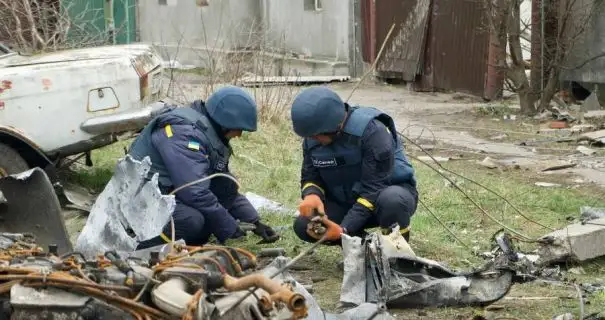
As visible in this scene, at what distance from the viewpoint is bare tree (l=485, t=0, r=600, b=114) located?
13.1 metres

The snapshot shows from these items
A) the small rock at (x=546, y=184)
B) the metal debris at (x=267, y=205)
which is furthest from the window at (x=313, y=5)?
the metal debris at (x=267, y=205)

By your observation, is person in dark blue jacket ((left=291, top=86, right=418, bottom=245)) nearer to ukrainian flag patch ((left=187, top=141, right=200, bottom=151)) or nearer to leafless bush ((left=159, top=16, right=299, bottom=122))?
ukrainian flag patch ((left=187, top=141, right=200, bottom=151))

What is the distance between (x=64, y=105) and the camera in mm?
7438

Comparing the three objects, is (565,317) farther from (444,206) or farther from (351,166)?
(444,206)

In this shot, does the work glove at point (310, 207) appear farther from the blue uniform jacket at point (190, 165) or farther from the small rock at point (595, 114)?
the small rock at point (595, 114)

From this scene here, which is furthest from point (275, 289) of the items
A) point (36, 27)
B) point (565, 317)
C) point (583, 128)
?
point (583, 128)

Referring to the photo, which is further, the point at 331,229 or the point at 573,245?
the point at 573,245

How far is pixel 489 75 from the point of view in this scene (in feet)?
49.1

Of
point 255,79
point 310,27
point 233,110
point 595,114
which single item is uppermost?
point 310,27

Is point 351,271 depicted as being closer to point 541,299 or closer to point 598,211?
point 541,299

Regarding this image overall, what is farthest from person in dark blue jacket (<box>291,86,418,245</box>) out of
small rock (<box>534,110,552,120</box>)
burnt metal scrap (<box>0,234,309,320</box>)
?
small rock (<box>534,110,552,120</box>)

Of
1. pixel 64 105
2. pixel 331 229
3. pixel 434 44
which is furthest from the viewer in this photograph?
pixel 434 44

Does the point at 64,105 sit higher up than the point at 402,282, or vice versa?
the point at 64,105

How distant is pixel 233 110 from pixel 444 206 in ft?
8.04
